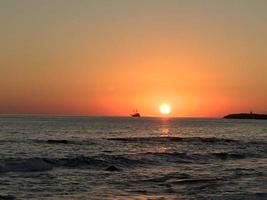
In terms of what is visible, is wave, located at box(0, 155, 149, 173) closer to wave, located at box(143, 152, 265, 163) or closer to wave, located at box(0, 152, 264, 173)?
wave, located at box(0, 152, 264, 173)

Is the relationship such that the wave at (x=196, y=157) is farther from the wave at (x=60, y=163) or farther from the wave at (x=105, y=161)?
the wave at (x=60, y=163)

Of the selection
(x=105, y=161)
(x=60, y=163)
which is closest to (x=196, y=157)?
(x=105, y=161)

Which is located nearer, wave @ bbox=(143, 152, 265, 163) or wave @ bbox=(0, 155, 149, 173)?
wave @ bbox=(0, 155, 149, 173)

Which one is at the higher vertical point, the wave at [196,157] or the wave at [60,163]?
the wave at [60,163]

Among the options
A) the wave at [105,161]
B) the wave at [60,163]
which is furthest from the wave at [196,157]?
the wave at [60,163]

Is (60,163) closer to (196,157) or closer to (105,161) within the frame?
(105,161)

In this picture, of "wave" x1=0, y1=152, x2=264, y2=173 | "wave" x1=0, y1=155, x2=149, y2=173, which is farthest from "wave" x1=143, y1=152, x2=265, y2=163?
"wave" x1=0, y1=155, x2=149, y2=173

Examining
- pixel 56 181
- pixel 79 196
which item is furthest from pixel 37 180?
pixel 79 196

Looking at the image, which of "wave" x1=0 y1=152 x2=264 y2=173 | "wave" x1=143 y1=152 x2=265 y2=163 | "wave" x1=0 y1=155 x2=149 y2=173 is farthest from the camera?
"wave" x1=143 y1=152 x2=265 y2=163

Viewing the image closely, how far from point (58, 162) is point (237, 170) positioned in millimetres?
14305

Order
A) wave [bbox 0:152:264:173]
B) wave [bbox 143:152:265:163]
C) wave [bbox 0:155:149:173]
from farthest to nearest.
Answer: wave [bbox 143:152:265:163] → wave [bbox 0:152:264:173] → wave [bbox 0:155:149:173]

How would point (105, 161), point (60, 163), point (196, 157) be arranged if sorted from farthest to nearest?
point (196, 157) → point (105, 161) → point (60, 163)

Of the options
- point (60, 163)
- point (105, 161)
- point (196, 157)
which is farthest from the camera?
point (196, 157)

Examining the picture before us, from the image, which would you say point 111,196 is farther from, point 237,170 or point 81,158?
point 81,158
